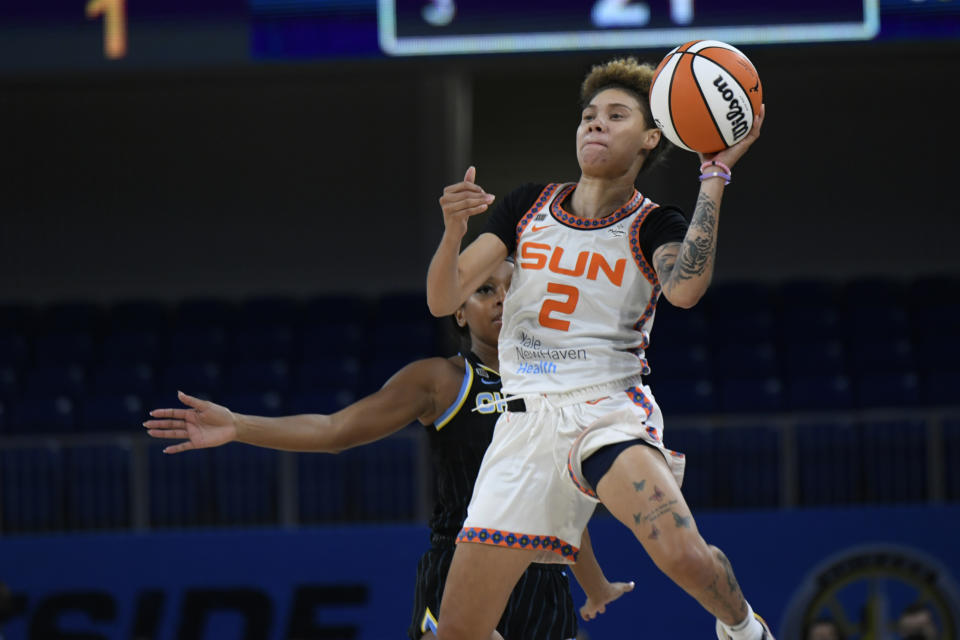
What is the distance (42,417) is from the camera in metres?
10.7

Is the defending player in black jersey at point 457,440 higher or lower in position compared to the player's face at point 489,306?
lower

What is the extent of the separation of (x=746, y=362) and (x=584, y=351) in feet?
23.5

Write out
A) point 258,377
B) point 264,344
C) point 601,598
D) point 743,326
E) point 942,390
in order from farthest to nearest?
point 264,344
point 743,326
point 258,377
point 942,390
point 601,598

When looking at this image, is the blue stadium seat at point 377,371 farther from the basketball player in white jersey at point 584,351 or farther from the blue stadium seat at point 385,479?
the basketball player in white jersey at point 584,351

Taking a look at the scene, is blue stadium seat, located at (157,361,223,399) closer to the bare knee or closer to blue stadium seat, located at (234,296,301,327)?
blue stadium seat, located at (234,296,301,327)

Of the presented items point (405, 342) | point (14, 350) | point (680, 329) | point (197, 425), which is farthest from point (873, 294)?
point (197, 425)

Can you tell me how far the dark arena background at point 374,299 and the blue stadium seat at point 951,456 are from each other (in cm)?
2

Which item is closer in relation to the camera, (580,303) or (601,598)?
(580,303)

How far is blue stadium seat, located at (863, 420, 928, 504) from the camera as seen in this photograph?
31.3 feet

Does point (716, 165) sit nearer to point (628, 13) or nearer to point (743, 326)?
point (628, 13)

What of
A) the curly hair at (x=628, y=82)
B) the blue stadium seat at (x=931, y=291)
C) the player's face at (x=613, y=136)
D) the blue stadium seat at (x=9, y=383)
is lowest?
the blue stadium seat at (x=9, y=383)

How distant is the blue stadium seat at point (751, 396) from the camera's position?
10.5 meters

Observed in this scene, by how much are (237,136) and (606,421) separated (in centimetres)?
1129

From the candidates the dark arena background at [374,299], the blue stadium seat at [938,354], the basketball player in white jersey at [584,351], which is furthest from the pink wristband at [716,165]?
the blue stadium seat at [938,354]
